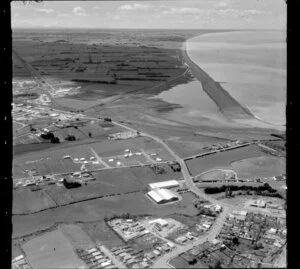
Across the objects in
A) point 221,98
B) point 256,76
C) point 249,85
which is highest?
point 256,76

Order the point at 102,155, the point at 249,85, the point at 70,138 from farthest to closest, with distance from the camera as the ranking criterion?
the point at 249,85, the point at 70,138, the point at 102,155

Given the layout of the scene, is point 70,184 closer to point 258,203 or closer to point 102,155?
point 102,155

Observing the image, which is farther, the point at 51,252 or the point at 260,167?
the point at 260,167

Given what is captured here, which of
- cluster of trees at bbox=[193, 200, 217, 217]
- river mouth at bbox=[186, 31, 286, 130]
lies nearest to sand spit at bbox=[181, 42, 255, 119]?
river mouth at bbox=[186, 31, 286, 130]

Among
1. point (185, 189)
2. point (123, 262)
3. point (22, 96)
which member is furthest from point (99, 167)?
point (22, 96)

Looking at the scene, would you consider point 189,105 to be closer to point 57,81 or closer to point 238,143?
point 238,143

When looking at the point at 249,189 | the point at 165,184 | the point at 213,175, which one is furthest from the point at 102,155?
the point at 249,189

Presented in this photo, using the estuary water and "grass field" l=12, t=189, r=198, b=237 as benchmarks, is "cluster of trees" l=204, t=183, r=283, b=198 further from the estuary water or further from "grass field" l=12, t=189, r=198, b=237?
the estuary water
